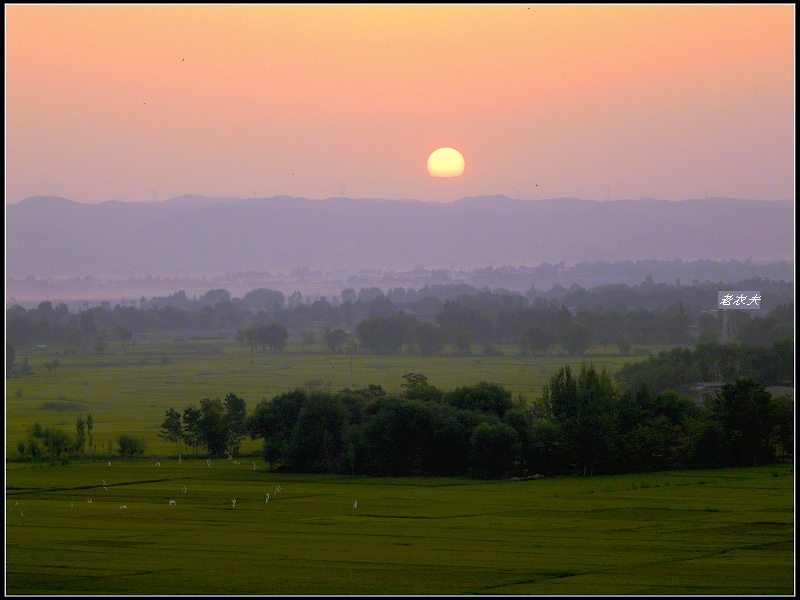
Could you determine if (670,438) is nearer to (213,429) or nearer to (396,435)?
(396,435)

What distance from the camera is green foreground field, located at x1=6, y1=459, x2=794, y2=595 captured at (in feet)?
68.9

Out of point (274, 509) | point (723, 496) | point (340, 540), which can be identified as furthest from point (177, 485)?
point (723, 496)

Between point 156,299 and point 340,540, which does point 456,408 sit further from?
point 156,299

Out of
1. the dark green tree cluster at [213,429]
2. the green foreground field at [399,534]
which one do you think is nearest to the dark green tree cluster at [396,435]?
the green foreground field at [399,534]

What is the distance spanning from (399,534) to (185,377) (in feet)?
189

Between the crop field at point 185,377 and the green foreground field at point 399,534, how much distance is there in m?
13.4

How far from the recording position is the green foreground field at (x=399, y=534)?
21.0 m

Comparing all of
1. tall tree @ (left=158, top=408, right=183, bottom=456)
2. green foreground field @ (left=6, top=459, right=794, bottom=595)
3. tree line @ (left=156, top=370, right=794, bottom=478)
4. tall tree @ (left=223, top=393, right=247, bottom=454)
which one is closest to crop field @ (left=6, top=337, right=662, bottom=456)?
tall tree @ (left=158, top=408, right=183, bottom=456)

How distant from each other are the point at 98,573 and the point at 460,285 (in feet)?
524

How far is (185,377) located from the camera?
268 feet

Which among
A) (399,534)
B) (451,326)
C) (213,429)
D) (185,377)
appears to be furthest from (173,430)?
(451,326)

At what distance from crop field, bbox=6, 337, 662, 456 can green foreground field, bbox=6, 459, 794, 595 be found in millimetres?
13359

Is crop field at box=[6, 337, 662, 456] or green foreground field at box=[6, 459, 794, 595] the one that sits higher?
crop field at box=[6, 337, 662, 456]

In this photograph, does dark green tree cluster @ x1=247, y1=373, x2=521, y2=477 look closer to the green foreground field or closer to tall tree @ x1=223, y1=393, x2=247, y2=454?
the green foreground field
